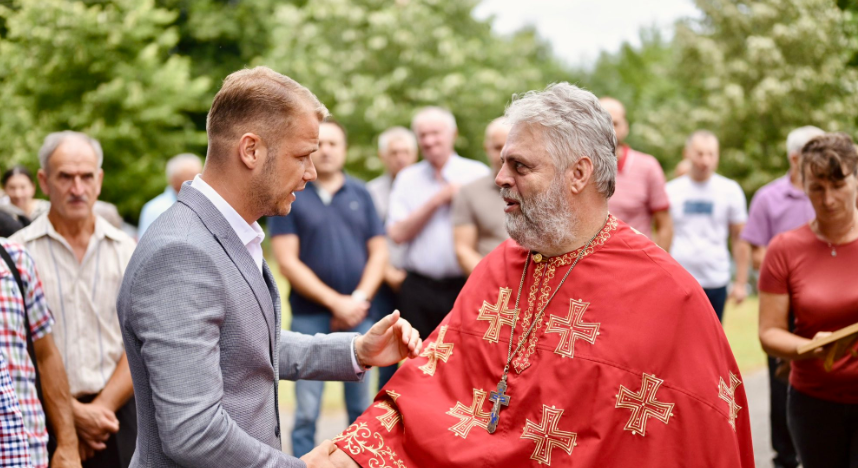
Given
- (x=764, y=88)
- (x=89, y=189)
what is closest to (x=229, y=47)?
(x=764, y=88)

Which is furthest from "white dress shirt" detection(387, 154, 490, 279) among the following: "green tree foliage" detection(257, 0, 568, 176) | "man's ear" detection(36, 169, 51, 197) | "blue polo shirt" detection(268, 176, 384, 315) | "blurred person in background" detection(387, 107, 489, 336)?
"green tree foliage" detection(257, 0, 568, 176)

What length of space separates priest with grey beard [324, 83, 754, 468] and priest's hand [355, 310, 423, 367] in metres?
0.12

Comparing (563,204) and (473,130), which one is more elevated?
(473,130)

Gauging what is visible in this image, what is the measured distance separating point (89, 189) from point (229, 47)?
29.8m

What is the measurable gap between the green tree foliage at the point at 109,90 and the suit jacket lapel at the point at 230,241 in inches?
388

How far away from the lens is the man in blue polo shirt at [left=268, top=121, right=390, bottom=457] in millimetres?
6152

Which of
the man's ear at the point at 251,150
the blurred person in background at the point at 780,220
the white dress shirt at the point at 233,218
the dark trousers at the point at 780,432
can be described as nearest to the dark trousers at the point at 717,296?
the blurred person in background at the point at 780,220

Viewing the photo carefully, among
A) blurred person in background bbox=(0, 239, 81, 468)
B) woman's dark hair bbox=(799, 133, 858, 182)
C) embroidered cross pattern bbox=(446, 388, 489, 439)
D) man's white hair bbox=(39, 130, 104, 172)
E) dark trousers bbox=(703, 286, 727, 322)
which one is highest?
woman's dark hair bbox=(799, 133, 858, 182)

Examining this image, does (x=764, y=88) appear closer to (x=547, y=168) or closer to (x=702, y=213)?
(x=702, y=213)

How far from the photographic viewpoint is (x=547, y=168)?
308 cm

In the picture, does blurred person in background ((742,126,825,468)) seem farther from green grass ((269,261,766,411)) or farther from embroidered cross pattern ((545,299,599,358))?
embroidered cross pattern ((545,299,599,358))

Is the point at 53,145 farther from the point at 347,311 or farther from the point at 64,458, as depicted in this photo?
the point at 347,311

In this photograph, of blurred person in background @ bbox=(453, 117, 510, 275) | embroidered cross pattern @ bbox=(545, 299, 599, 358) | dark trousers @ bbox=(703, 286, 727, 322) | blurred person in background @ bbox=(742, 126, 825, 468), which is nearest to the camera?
embroidered cross pattern @ bbox=(545, 299, 599, 358)

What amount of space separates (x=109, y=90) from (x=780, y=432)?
66.3ft
